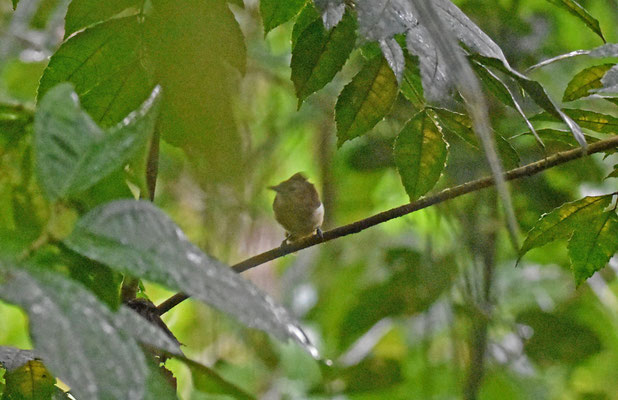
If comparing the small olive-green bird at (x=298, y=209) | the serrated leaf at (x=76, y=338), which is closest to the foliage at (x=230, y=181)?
the serrated leaf at (x=76, y=338)

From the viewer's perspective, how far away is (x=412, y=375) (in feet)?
6.69

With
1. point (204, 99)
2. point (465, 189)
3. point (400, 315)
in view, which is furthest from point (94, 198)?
point (400, 315)

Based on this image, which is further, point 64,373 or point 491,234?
point 491,234

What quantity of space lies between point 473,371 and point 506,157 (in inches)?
28.5

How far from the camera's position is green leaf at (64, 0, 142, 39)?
2.84ft

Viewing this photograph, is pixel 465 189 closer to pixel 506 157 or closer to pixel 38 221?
pixel 506 157

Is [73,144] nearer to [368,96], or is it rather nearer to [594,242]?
[368,96]

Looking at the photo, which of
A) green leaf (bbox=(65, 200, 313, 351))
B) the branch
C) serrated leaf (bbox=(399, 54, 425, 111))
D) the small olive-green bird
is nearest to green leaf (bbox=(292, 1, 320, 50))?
serrated leaf (bbox=(399, 54, 425, 111))

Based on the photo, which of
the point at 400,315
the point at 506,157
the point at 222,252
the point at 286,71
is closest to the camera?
the point at 506,157

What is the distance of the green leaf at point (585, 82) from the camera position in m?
0.85

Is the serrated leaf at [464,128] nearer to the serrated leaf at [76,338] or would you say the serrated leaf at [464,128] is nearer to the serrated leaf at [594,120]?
the serrated leaf at [594,120]

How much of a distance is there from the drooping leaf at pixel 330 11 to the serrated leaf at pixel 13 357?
39 cm

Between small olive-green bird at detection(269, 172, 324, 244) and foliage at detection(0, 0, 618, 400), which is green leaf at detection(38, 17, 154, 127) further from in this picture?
small olive-green bird at detection(269, 172, 324, 244)

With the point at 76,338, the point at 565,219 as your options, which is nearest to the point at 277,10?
the point at 565,219
